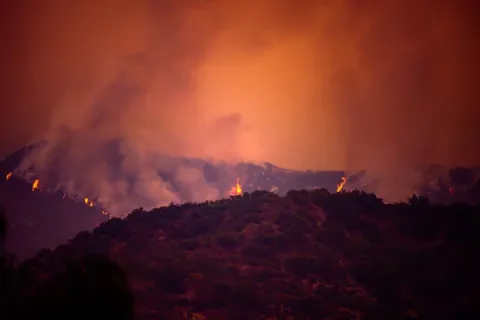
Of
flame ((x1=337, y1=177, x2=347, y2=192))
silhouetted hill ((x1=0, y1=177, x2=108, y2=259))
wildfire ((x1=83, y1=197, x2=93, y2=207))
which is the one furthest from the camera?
wildfire ((x1=83, y1=197, x2=93, y2=207))

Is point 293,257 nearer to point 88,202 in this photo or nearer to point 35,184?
point 88,202

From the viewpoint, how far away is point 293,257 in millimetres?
23578

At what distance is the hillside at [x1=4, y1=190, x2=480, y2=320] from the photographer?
19938 mm

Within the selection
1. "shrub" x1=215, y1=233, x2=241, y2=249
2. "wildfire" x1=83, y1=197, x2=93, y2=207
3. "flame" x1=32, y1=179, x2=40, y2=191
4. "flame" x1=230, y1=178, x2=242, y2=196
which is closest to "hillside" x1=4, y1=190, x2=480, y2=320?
"shrub" x1=215, y1=233, x2=241, y2=249

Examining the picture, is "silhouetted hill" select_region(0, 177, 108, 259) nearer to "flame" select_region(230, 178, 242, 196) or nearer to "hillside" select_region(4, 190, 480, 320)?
"hillside" select_region(4, 190, 480, 320)

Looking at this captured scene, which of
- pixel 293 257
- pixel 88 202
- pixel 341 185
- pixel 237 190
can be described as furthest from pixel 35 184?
pixel 341 185

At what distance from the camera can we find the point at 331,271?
74.6 ft

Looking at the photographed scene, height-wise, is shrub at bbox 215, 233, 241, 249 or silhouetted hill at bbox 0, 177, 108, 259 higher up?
silhouetted hill at bbox 0, 177, 108, 259

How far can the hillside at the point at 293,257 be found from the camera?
19.9 metres

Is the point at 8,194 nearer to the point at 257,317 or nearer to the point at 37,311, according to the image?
the point at 257,317

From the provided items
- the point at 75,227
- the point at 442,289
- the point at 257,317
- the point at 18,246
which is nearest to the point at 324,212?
the point at 442,289

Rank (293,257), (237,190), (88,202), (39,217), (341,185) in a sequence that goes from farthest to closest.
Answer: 1. (237,190)
2. (341,185)
3. (88,202)
4. (39,217)
5. (293,257)

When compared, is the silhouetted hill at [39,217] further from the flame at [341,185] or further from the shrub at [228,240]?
the flame at [341,185]

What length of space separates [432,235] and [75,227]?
24.0 metres
